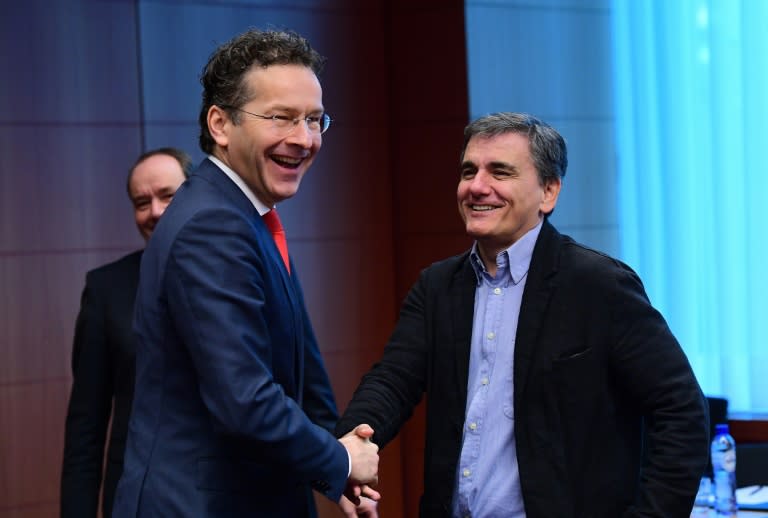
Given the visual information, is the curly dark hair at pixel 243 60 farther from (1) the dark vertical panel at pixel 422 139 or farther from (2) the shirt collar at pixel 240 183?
(1) the dark vertical panel at pixel 422 139

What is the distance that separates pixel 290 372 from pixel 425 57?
129 inches

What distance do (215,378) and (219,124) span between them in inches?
20.0

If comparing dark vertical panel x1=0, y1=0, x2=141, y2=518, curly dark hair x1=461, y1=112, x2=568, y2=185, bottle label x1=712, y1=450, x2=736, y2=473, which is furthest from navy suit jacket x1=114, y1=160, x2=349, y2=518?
dark vertical panel x1=0, y1=0, x2=141, y2=518

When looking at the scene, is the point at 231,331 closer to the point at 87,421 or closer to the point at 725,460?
the point at 87,421

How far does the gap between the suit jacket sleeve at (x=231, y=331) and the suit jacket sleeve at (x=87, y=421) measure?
863 mm

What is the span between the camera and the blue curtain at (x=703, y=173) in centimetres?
440

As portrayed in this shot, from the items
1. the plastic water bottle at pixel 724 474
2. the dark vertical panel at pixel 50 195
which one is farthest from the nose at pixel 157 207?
the dark vertical panel at pixel 50 195

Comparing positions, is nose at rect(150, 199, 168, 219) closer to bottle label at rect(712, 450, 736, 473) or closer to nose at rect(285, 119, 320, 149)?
nose at rect(285, 119, 320, 149)

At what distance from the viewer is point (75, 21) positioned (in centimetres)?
466

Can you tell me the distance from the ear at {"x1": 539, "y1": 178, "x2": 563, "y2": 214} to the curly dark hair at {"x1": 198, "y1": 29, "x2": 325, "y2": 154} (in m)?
0.65

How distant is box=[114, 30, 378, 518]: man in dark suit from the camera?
5.82 ft

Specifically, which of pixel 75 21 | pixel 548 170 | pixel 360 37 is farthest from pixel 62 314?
pixel 548 170

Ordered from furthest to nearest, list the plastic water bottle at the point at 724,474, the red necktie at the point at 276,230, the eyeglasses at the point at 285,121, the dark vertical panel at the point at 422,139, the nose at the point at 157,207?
1. the dark vertical panel at the point at 422,139
2. the plastic water bottle at the point at 724,474
3. the nose at the point at 157,207
4. the red necktie at the point at 276,230
5. the eyeglasses at the point at 285,121

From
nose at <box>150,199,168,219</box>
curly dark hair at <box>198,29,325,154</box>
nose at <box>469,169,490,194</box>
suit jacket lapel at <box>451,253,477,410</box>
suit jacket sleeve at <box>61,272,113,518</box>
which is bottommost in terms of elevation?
suit jacket sleeve at <box>61,272,113,518</box>
